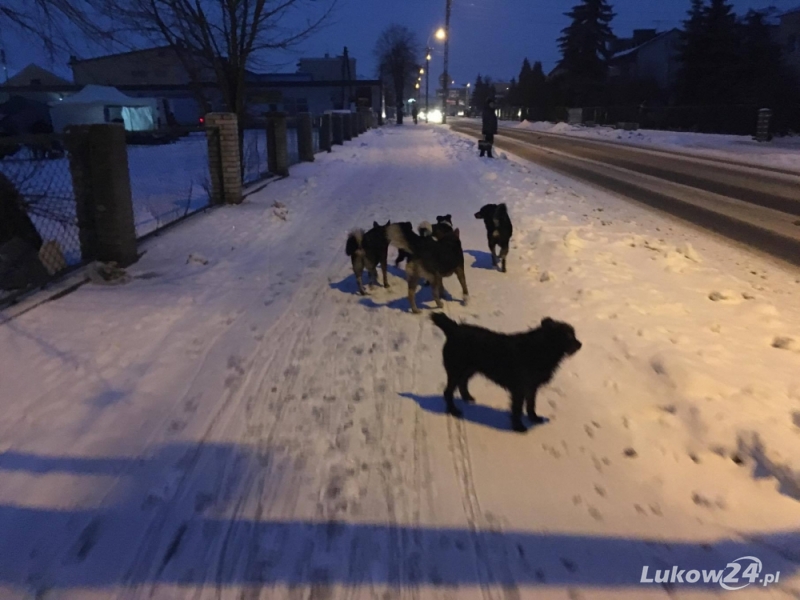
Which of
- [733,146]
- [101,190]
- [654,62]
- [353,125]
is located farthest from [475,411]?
[654,62]

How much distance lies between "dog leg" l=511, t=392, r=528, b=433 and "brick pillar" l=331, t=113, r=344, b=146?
27.3 metres

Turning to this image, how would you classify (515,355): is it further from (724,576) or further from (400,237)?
(400,237)

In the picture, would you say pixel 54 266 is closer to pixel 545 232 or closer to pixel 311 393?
pixel 311 393

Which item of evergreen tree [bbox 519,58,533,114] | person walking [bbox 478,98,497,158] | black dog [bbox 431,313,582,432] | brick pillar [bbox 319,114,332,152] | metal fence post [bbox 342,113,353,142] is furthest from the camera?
evergreen tree [bbox 519,58,533,114]

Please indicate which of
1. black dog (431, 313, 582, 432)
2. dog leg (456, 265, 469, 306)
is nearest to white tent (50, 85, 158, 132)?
dog leg (456, 265, 469, 306)

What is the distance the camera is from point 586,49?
63.6 meters

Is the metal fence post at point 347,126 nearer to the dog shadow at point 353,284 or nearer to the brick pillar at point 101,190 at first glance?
the brick pillar at point 101,190

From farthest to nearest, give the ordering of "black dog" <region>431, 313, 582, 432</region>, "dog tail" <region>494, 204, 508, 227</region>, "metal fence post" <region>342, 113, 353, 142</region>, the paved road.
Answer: "metal fence post" <region>342, 113, 353, 142</region> → the paved road → "dog tail" <region>494, 204, 508, 227</region> → "black dog" <region>431, 313, 582, 432</region>

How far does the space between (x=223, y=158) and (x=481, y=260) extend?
7260 millimetres

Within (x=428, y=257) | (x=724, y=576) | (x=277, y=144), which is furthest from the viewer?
(x=277, y=144)

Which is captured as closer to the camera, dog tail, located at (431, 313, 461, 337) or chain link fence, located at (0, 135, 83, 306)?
dog tail, located at (431, 313, 461, 337)

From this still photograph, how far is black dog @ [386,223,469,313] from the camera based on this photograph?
6.24m

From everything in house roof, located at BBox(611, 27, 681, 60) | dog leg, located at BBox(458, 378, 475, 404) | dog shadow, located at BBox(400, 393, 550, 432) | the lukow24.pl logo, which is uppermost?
house roof, located at BBox(611, 27, 681, 60)

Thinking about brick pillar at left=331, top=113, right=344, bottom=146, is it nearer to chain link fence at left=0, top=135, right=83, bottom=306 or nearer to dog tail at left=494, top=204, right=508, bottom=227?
chain link fence at left=0, top=135, right=83, bottom=306
